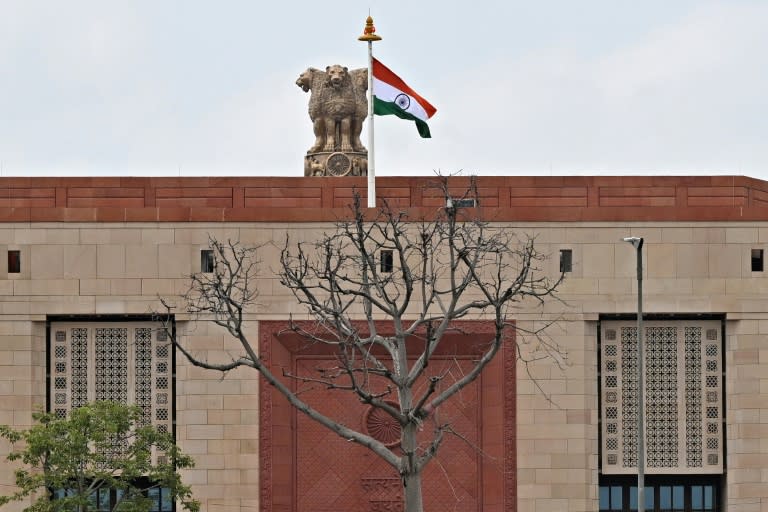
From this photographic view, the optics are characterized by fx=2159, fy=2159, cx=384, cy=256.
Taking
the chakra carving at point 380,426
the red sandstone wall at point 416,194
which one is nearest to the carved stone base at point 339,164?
the red sandstone wall at point 416,194

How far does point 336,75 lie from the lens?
2266 inches

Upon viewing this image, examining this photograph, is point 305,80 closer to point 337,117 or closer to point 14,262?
point 337,117

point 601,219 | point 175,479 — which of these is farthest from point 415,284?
point 175,479

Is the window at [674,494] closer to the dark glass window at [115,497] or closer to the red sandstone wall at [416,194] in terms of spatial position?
the red sandstone wall at [416,194]

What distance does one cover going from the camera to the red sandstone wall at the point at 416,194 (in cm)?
5416

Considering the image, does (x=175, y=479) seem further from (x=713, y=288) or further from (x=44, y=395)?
(x=713, y=288)

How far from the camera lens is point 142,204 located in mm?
55312

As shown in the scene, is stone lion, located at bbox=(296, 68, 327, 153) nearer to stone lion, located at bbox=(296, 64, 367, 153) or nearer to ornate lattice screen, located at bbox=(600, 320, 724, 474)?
stone lion, located at bbox=(296, 64, 367, 153)

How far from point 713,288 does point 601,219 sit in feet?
10.8

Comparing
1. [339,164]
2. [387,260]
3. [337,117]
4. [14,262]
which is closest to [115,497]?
[14,262]

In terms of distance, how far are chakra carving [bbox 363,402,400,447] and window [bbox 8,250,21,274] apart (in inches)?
372

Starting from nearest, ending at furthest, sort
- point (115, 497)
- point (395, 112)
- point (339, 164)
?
point (115, 497) → point (395, 112) → point (339, 164)

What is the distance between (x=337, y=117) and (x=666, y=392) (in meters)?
11.7

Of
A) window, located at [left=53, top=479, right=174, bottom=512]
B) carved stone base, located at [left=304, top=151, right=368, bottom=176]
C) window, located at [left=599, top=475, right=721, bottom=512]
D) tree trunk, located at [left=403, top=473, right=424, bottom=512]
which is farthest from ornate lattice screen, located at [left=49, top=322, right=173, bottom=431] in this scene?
tree trunk, located at [left=403, top=473, right=424, bottom=512]
